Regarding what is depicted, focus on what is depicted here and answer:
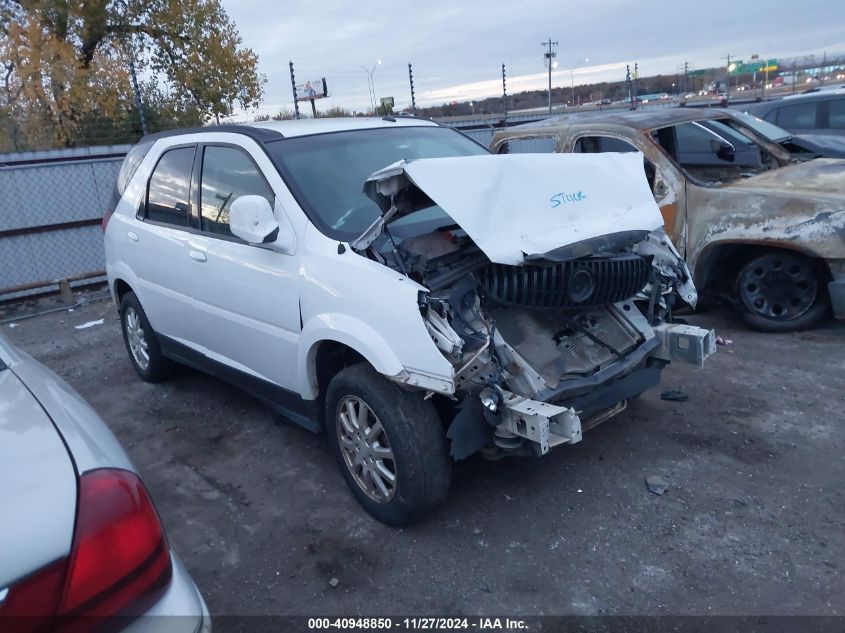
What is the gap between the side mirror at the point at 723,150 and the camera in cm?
681

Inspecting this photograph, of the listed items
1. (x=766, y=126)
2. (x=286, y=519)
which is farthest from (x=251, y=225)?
(x=766, y=126)

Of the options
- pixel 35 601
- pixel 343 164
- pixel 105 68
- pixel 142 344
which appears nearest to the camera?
pixel 35 601

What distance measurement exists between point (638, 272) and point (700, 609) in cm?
164

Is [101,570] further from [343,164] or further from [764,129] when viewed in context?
[764,129]

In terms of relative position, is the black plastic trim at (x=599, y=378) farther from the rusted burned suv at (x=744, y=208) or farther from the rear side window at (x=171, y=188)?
the rear side window at (x=171, y=188)

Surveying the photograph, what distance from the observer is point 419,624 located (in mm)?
2854

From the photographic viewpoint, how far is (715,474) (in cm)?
374

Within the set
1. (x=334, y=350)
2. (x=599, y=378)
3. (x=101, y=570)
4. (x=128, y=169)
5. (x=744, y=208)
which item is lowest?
(x=599, y=378)

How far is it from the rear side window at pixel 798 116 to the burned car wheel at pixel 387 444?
9.89m

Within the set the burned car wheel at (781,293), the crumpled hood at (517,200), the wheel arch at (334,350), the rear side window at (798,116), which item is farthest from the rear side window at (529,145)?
the rear side window at (798,116)

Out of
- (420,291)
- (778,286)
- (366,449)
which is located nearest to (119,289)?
(366,449)

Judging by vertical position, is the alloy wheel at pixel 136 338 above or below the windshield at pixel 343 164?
below

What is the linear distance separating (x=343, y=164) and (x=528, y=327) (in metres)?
1.47

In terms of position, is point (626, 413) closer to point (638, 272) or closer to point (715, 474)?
point (715, 474)
